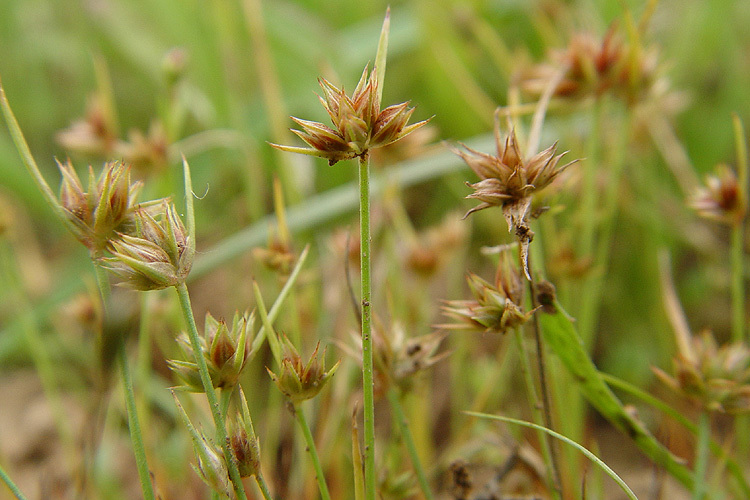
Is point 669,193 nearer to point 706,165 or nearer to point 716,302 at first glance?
point 706,165

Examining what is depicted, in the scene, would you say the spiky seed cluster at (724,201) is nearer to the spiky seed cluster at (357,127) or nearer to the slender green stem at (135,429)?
the spiky seed cluster at (357,127)

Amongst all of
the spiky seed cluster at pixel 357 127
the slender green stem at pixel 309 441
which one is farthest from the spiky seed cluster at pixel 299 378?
the spiky seed cluster at pixel 357 127

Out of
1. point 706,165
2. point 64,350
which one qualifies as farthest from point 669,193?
point 64,350

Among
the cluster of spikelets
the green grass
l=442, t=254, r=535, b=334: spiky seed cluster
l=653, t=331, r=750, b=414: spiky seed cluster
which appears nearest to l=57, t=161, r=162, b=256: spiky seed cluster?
the cluster of spikelets

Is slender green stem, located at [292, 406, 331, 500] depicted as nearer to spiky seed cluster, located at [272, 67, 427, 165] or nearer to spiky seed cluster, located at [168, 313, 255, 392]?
spiky seed cluster, located at [168, 313, 255, 392]

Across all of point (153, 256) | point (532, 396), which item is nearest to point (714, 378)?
point (532, 396)

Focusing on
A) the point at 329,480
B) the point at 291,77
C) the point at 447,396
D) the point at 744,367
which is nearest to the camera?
the point at 744,367

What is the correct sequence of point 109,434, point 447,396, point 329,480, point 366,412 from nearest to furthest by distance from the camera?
1. point 366,412
2. point 329,480
3. point 109,434
4. point 447,396
